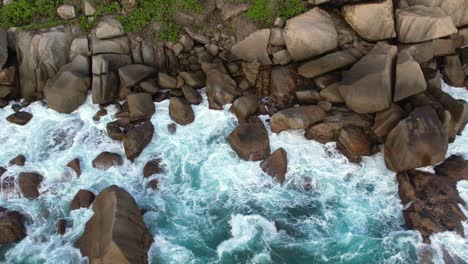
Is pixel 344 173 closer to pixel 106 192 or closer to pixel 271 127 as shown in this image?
pixel 271 127

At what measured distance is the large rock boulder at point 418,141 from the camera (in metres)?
14.6

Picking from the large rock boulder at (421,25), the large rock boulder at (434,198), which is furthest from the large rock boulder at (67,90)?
the large rock boulder at (421,25)

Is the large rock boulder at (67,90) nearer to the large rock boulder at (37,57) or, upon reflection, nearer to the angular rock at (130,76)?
the large rock boulder at (37,57)

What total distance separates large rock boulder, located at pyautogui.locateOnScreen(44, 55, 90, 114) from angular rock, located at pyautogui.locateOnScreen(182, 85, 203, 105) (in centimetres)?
429

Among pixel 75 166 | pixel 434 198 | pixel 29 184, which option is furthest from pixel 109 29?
pixel 434 198

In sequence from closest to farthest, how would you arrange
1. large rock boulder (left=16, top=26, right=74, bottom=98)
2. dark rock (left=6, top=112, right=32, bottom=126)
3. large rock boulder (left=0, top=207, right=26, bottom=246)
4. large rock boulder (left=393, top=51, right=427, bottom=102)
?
large rock boulder (left=0, top=207, right=26, bottom=246) < large rock boulder (left=393, top=51, right=427, bottom=102) < dark rock (left=6, top=112, right=32, bottom=126) < large rock boulder (left=16, top=26, right=74, bottom=98)

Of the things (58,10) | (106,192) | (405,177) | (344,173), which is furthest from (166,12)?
(405,177)

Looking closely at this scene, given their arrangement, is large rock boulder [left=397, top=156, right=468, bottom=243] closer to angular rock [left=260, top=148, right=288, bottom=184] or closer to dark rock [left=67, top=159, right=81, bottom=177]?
angular rock [left=260, top=148, right=288, bottom=184]

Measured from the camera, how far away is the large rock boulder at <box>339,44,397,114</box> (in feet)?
51.6

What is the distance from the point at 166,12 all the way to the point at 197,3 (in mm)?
1523

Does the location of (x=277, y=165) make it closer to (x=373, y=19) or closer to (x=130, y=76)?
(x=130, y=76)

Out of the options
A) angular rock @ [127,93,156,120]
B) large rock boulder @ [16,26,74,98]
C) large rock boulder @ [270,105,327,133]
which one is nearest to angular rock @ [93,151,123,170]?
angular rock @ [127,93,156,120]

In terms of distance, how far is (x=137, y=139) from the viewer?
16.2m

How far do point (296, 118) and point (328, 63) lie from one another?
3051 millimetres
